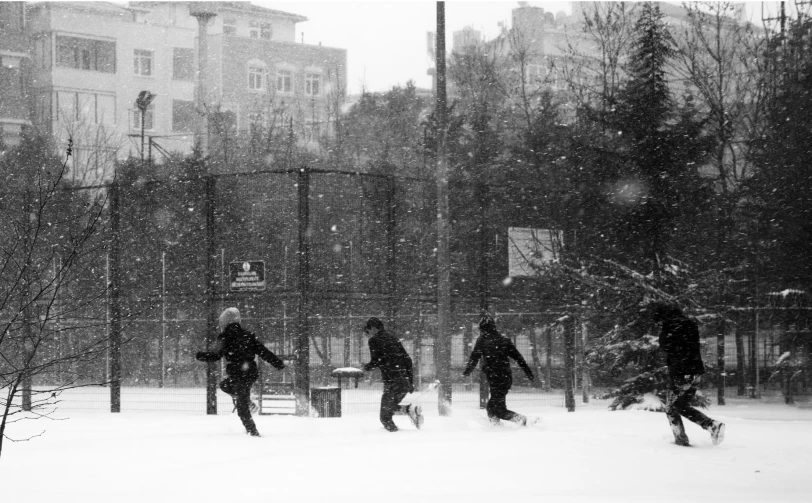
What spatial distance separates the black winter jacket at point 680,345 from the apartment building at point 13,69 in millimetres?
45519

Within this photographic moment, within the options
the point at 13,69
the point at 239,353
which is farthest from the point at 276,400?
the point at 13,69

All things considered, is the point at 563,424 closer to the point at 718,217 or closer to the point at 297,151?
the point at 718,217

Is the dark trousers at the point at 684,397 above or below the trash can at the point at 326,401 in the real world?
above

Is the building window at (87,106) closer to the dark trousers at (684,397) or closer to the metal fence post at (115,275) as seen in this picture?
the metal fence post at (115,275)

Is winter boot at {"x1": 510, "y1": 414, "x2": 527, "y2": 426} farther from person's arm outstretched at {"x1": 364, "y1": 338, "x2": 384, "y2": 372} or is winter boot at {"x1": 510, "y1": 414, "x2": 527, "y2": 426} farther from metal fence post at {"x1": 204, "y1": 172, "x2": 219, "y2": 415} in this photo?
metal fence post at {"x1": 204, "y1": 172, "x2": 219, "y2": 415}

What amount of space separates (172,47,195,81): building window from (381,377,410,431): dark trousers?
169 feet

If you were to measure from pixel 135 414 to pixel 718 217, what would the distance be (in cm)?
1285

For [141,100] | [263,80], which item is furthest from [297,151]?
[263,80]

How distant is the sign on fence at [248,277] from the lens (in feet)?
61.9

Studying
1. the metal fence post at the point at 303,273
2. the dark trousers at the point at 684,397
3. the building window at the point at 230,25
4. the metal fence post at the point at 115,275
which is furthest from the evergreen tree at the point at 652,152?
the building window at the point at 230,25

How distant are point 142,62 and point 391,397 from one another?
48.7 metres

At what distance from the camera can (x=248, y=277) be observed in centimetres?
1894

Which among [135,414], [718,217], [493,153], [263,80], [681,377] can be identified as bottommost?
[135,414]

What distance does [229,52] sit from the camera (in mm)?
65062
